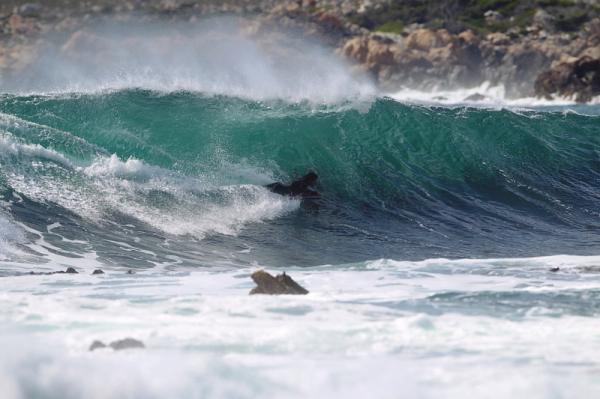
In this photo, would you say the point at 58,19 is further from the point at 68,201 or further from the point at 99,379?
the point at 99,379

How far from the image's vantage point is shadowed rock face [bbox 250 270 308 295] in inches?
417

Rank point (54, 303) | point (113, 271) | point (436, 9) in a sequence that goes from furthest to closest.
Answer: point (436, 9)
point (113, 271)
point (54, 303)

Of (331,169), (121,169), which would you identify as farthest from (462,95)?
(121,169)

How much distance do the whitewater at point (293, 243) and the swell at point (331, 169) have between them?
0.07 metres

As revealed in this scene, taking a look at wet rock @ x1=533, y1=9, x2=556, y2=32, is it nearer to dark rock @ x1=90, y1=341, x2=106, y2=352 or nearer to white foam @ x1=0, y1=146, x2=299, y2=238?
white foam @ x1=0, y1=146, x2=299, y2=238

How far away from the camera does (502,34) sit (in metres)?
77.9

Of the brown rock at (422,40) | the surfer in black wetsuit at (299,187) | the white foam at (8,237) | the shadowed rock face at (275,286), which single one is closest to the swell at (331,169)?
the surfer in black wetsuit at (299,187)

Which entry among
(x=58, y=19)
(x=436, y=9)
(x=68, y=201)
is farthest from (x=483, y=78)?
(x=68, y=201)

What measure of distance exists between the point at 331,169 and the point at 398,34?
6297cm

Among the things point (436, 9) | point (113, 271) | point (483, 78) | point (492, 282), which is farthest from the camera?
point (436, 9)

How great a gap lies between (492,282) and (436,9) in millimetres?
80940

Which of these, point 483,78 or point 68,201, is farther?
point 483,78

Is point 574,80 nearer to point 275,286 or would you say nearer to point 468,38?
point 468,38

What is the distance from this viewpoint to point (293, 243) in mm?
16469
